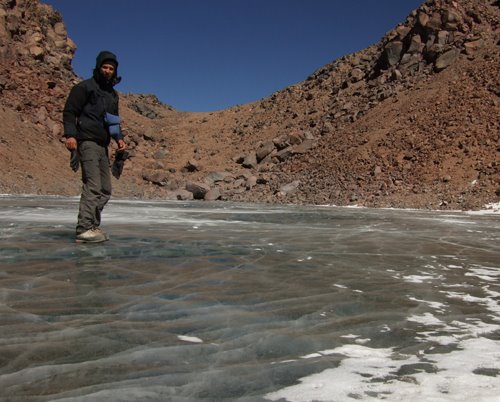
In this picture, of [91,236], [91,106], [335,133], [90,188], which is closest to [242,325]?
[91,236]

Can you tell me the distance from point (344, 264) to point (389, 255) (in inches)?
34.6

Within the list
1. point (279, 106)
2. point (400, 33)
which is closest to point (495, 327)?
point (400, 33)

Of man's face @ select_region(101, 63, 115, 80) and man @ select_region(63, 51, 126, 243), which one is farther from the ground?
man's face @ select_region(101, 63, 115, 80)

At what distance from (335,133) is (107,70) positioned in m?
25.0

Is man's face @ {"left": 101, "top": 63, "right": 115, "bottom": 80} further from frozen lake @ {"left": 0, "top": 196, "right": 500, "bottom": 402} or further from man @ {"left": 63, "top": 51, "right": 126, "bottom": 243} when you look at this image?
frozen lake @ {"left": 0, "top": 196, "right": 500, "bottom": 402}

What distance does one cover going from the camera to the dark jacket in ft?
17.9

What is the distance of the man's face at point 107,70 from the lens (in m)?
5.45

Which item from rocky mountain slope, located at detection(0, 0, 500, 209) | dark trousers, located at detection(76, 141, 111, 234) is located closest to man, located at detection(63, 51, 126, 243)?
dark trousers, located at detection(76, 141, 111, 234)

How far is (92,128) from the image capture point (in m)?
5.55

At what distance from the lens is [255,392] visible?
183 cm

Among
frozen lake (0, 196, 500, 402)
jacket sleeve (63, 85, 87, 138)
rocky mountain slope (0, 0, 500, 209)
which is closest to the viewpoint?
frozen lake (0, 196, 500, 402)

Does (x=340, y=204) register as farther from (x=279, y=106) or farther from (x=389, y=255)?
(x=279, y=106)

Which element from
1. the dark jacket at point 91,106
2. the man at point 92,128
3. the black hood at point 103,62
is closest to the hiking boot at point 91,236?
the man at point 92,128

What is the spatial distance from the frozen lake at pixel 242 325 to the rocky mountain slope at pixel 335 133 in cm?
1443
